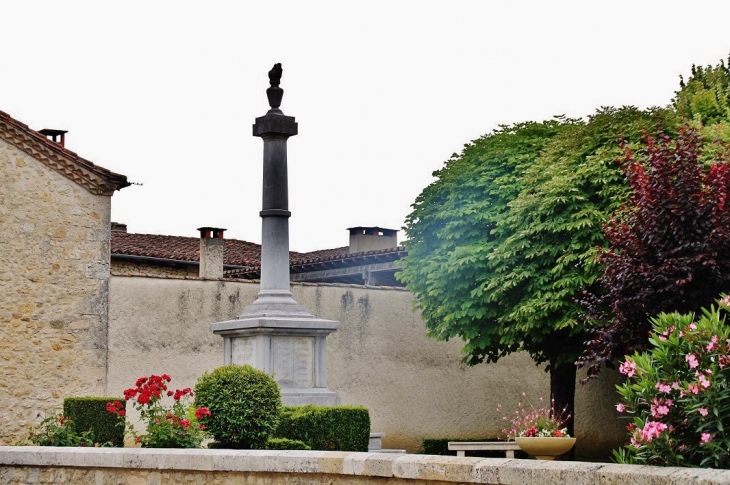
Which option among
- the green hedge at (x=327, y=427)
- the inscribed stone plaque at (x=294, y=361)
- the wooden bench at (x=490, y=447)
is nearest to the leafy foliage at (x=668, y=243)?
the green hedge at (x=327, y=427)

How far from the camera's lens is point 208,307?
71.4ft

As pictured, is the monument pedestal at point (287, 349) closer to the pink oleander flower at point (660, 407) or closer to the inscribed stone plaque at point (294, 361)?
the inscribed stone plaque at point (294, 361)

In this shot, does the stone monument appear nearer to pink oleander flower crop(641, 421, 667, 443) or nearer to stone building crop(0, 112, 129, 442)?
stone building crop(0, 112, 129, 442)

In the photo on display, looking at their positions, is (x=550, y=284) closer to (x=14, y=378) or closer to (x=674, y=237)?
(x=674, y=237)

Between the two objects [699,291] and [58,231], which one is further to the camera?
[58,231]

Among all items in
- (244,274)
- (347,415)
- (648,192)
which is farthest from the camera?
(244,274)

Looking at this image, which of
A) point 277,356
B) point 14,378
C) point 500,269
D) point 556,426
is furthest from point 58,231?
point 556,426

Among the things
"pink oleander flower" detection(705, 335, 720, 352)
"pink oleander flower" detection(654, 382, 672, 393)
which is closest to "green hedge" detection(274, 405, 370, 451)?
"pink oleander flower" detection(654, 382, 672, 393)

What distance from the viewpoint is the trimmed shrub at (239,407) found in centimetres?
1373

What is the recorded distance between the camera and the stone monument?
54.4 ft

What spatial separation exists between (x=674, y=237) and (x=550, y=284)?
4.88 metres

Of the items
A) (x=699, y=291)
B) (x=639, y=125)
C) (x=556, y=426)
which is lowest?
(x=556, y=426)

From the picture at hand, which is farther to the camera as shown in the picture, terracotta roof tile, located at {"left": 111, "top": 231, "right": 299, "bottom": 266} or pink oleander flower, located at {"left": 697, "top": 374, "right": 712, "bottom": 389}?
terracotta roof tile, located at {"left": 111, "top": 231, "right": 299, "bottom": 266}

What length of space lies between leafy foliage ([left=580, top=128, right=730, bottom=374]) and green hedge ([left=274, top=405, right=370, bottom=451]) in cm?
343
